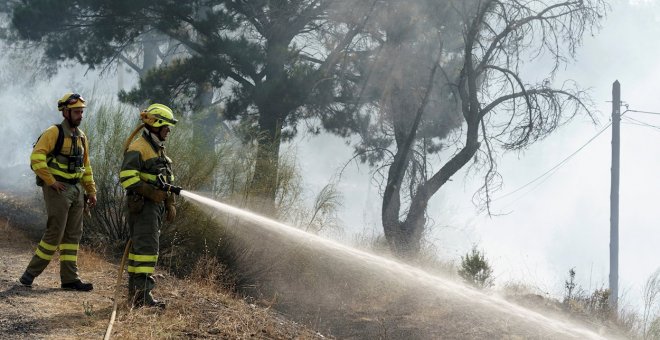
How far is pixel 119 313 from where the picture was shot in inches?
227

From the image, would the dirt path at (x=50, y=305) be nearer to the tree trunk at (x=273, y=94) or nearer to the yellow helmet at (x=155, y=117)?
the yellow helmet at (x=155, y=117)

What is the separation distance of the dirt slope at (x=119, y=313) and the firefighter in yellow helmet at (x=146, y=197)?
283 millimetres

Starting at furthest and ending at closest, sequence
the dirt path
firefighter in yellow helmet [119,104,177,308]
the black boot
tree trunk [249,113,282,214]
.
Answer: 1. tree trunk [249,113,282,214]
2. the black boot
3. firefighter in yellow helmet [119,104,177,308]
4. the dirt path

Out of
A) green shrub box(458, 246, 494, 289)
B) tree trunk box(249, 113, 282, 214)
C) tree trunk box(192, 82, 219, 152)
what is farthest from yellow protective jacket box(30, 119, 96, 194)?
green shrub box(458, 246, 494, 289)

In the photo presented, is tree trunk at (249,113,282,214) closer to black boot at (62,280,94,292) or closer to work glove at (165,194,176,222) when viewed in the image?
black boot at (62,280,94,292)

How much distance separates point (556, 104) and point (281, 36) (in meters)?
6.63

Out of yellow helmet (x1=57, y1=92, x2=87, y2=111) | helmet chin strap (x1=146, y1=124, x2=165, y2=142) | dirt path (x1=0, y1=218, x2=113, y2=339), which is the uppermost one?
yellow helmet (x1=57, y1=92, x2=87, y2=111)

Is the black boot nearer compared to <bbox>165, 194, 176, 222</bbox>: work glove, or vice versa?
<bbox>165, 194, 176, 222</bbox>: work glove

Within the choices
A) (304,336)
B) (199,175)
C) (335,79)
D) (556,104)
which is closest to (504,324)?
(304,336)

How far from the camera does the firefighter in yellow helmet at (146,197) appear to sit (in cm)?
579

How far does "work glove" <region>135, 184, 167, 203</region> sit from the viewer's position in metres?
5.75

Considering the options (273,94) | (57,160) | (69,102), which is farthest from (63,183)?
(273,94)

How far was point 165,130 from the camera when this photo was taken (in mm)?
5984

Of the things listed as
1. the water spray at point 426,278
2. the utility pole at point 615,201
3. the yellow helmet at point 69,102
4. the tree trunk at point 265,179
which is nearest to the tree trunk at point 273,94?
the tree trunk at point 265,179
